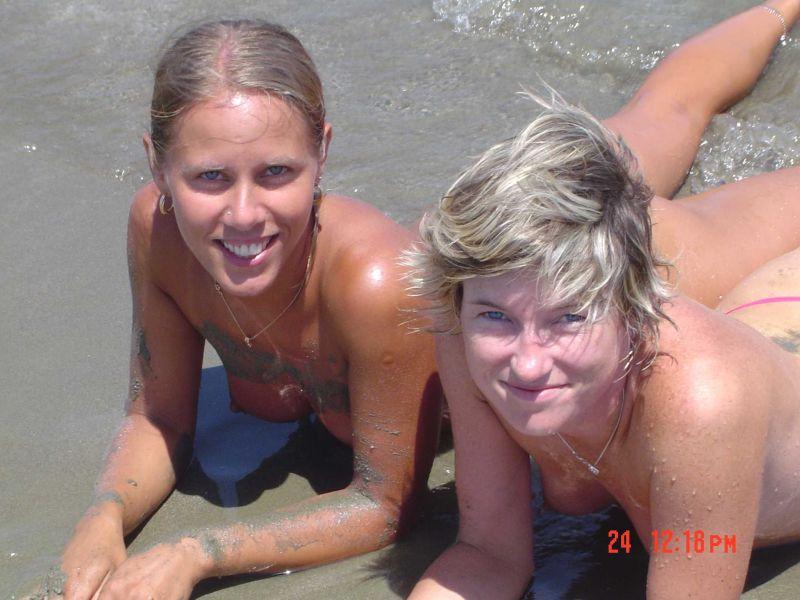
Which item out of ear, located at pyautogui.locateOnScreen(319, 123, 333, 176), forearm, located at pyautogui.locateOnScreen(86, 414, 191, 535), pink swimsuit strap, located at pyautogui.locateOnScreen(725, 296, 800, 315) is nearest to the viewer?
ear, located at pyautogui.locateOnScreen(319, 123, 333, 176)

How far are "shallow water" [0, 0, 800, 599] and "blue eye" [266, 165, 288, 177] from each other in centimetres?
99

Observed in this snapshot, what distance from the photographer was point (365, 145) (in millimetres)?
5008

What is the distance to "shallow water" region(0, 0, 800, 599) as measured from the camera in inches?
122

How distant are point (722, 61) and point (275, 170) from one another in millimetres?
2493

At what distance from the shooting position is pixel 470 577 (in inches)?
107

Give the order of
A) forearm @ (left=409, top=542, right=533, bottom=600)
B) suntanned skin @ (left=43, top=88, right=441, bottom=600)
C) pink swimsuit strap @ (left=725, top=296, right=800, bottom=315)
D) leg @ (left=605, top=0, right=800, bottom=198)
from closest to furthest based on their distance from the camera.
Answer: forearm @ (left=409, top=542, right=533, bottom=600)
suntanned skin @ (left=43, top=88, right=441, bottom=600)
pink swimsuit strap @ (left=725, top=296, right=800, bottom=315)
leg @ (left=605, top=0, right=800, bottom=198)

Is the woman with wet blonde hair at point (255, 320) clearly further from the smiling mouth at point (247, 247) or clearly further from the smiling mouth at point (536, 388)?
the smiling mouth at point (536, 388)

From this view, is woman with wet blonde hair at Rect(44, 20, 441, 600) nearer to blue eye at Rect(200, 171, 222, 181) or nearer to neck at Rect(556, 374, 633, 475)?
blue eye at Rect(200, 171, 222, 181)

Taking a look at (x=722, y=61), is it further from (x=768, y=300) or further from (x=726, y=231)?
(x=768, y=300)

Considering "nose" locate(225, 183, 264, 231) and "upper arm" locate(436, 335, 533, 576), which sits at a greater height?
"nose" locate(225, 183, 264, 231)

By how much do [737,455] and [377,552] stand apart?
107cm

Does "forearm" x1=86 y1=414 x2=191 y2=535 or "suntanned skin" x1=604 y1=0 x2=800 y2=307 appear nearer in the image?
"forearm" x1=86 y1=414 x2=191 y2=535
